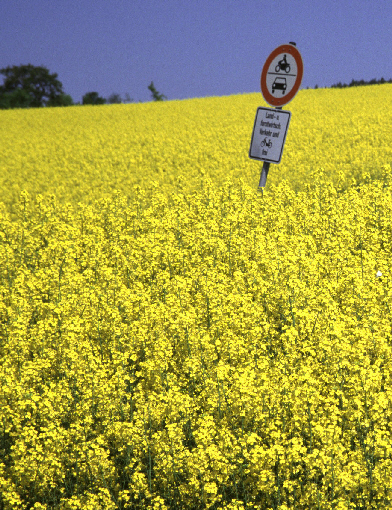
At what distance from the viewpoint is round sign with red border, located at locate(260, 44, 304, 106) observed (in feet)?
23.1

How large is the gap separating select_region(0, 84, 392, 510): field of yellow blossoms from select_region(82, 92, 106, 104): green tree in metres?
51.6

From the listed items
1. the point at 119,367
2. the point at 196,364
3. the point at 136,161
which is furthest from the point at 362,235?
the point at 136,161

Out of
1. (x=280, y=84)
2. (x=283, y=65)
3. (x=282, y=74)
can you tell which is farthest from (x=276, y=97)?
(x=283, y=65)

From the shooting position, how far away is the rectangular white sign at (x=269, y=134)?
23.5 ft

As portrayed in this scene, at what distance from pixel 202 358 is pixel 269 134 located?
150 inches

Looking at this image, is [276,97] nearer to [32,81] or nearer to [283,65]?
[283,65]

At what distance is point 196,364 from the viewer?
464 centimetres

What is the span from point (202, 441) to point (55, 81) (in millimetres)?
74809

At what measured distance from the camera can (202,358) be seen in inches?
191

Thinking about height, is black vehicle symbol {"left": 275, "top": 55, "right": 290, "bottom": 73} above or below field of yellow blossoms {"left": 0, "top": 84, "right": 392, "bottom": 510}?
above

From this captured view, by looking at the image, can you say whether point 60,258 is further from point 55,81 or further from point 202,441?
point 55,81

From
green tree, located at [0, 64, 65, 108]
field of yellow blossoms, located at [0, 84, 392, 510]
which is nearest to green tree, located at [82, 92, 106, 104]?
green tree, located at [0, 64, 65, 108]

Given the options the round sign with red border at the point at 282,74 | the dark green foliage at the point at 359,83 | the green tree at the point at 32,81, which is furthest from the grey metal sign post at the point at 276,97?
the green tree at the point at 32,81

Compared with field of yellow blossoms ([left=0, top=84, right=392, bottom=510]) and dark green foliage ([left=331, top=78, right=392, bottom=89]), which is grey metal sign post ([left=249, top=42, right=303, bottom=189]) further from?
dark green foliage ([left=331, top=78, right=392, bottom=89])
